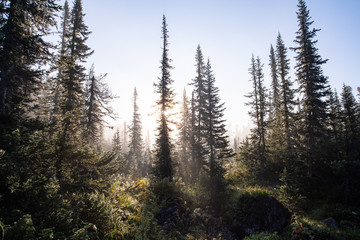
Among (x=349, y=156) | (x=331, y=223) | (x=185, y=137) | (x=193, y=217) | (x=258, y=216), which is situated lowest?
(x=331, y=223)

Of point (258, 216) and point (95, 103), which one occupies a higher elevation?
point (95, 103)

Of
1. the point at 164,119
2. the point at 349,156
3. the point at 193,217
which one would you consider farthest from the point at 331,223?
the point at 164,119

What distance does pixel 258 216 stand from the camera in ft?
38.4

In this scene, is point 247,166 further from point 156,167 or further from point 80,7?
point 80,7

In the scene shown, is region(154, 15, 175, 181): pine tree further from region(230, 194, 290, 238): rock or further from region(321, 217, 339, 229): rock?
region(321, 217, 339, 229): rock

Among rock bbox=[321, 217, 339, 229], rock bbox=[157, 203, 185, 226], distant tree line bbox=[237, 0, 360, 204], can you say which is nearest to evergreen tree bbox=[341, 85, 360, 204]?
distant tree line bbox=[237, 0, 360, 204]

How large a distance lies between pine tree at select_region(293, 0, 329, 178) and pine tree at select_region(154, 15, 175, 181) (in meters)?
14.8

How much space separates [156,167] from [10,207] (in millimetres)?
15188

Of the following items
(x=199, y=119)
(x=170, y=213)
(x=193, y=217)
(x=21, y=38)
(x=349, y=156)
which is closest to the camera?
(x=21, y=38)

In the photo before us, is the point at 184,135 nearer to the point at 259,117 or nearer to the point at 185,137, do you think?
the point at 185,137

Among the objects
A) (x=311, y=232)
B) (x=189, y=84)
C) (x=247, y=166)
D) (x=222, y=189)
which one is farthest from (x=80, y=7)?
(x=247, y=166)

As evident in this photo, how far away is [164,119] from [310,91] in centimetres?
1673

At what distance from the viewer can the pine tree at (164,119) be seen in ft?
62.3

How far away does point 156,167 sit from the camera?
1886cm
